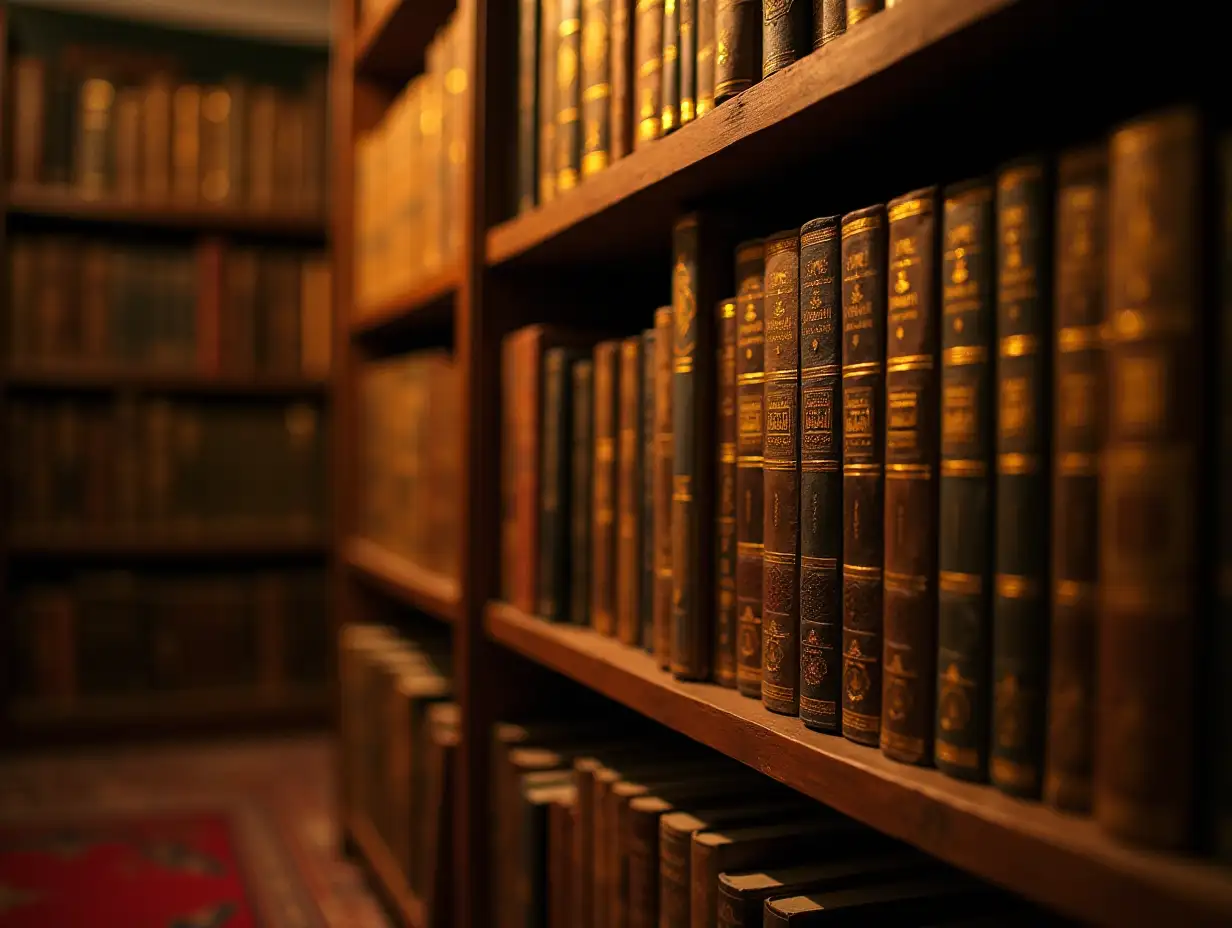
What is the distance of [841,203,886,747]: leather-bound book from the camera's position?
616 mm

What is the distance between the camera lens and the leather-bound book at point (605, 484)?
0.97m

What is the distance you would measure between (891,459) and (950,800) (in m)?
0.18

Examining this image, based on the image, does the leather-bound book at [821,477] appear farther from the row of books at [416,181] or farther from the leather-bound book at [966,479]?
the row of books at [416,181]

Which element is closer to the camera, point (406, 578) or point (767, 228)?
point (767, 228)

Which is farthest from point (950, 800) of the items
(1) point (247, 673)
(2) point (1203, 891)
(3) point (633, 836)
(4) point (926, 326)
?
(1) point (247, 673)

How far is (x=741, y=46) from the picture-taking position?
747mm

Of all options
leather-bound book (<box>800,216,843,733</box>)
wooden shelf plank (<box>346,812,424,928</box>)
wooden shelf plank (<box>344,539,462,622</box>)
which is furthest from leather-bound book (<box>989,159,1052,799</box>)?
wooden shelf plank (<box>346,812,424,928</box>)

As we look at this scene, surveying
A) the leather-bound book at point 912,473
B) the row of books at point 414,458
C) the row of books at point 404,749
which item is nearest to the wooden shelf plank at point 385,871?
the row of books at point 404,749

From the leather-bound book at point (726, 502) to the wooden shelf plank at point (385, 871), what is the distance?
76cm

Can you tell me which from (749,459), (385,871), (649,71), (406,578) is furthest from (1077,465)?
(385,871)

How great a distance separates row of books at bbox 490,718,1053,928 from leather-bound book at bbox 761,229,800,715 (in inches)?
5.0

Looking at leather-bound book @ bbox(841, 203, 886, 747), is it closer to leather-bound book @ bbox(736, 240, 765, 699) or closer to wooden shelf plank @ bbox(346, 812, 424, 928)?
leather-bound book @ bbox(736, 240, 765, 699)

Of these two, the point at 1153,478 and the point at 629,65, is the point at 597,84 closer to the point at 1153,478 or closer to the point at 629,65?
the point at 629,65

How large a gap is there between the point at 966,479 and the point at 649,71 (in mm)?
489
